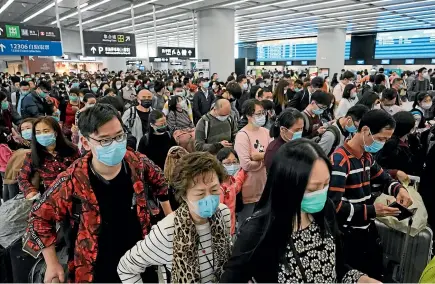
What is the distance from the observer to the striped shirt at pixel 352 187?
200cm

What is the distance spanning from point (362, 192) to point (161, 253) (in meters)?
1.47

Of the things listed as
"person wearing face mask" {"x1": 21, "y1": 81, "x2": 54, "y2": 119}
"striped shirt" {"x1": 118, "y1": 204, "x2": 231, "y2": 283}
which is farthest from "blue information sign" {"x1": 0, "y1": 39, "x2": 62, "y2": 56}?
"striped shirt" {"x1": 118, "y1": 204, "x2": 231, "y2": 283}

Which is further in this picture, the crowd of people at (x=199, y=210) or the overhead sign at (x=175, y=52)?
the overhead sign at (x=175, y=52)

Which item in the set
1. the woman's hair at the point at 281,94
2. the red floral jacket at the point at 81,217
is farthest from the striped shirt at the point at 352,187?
the woman's hair at the point at 281,94

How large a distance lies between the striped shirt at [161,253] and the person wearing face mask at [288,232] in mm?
175

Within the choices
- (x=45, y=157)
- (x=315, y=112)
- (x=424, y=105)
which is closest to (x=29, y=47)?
(x=45, y=157)

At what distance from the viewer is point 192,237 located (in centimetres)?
148

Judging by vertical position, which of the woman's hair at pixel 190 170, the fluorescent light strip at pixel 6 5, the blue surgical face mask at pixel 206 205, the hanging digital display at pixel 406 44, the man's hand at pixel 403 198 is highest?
the fluorescent light strip at pixel 6 5

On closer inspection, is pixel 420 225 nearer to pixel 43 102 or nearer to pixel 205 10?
pixel 43 102

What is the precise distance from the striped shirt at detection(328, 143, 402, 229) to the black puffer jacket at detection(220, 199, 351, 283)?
0.79 meters

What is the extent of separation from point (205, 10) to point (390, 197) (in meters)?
12.0

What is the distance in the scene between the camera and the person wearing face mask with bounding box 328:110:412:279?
6.70 feet

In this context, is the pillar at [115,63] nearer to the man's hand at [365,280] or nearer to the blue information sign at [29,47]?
the blue information sign at [29,47]

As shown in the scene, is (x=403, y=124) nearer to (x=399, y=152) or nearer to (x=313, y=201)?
(x=399, y=152)
